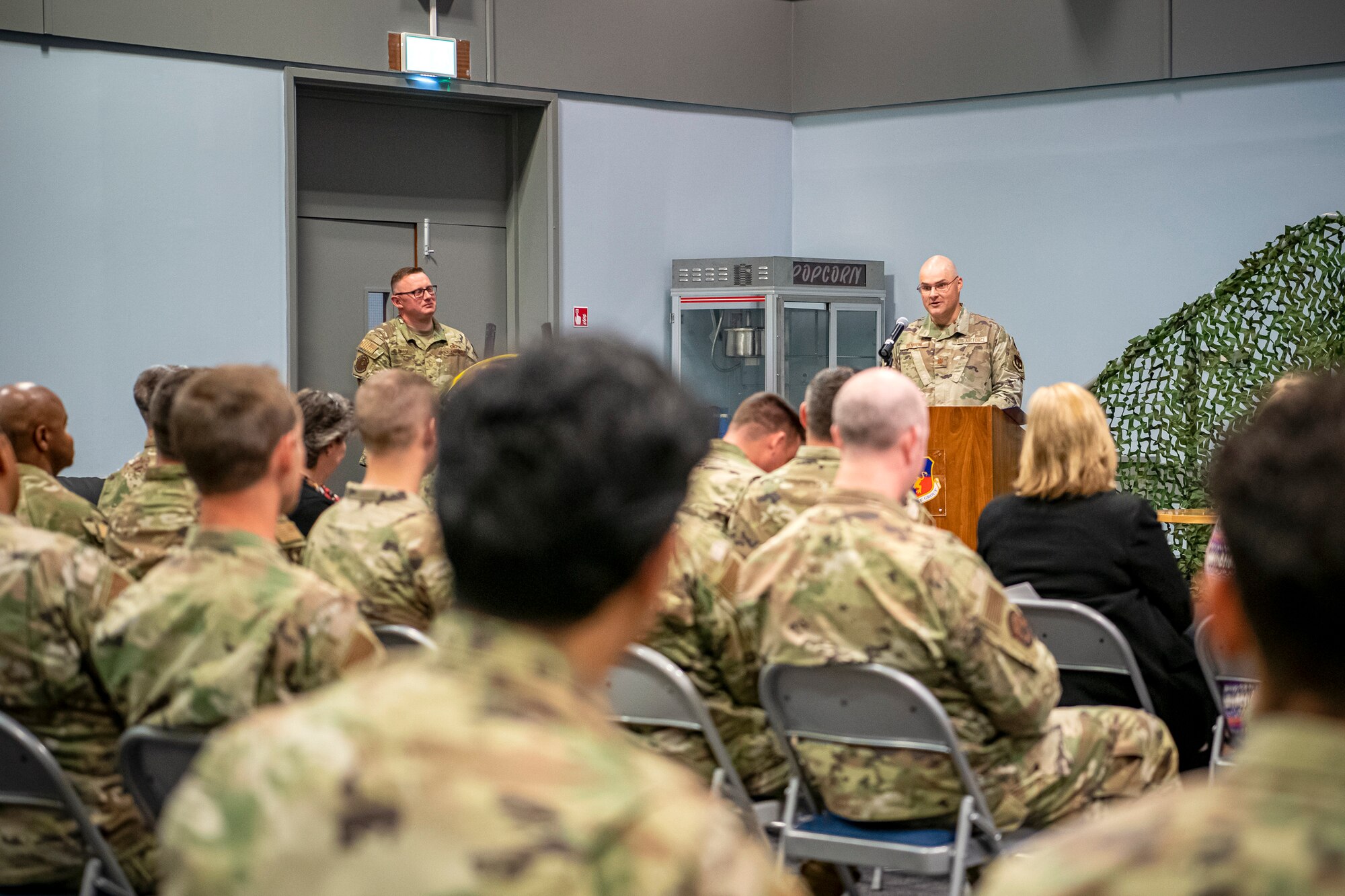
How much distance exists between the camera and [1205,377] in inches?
320

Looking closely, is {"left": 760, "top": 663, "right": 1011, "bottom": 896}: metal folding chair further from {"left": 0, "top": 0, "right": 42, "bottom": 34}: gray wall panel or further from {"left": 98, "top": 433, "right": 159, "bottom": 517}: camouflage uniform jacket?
{"left": 0, "top": 0, "right": 42, "bottom": 34}: gray wall panel

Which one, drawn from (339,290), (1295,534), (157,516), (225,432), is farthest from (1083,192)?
(1295,534)

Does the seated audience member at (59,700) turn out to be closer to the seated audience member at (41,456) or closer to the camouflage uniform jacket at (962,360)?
the seated audience member at (41,456)

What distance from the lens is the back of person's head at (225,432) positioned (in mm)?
2135

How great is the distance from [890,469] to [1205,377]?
6.08 m

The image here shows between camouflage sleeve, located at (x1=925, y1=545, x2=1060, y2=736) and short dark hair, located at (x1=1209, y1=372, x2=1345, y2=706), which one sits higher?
short dark hair, located at (x1=1209, y1=372, x2=1345, y2=706)

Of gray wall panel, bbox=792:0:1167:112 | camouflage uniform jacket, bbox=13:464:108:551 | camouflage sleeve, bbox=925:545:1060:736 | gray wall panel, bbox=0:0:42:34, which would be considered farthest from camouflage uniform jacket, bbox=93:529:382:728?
gray wall panel, bbox=792:0:1167:112

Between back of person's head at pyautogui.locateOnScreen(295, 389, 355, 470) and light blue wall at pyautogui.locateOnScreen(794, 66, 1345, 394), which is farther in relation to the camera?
light blue wall at pyautogui.locateOnScreen(794, 66, 1345, 394)

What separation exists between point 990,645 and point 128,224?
6.50 metres

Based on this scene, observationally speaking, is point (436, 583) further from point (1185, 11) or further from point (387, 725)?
point (1185, 11)

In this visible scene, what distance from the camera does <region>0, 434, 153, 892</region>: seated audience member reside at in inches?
88.4

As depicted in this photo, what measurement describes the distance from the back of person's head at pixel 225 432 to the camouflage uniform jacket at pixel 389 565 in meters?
0.76

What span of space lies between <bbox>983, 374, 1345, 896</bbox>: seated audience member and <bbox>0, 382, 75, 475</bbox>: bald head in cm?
323

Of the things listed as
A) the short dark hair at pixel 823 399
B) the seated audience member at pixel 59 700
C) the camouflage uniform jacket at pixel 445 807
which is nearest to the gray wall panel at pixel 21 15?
the short dark hair at pixel 823 399
